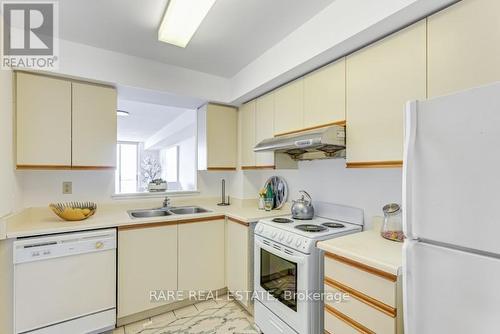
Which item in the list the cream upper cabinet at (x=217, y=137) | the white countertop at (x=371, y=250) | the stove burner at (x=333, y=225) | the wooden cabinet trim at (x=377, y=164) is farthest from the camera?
the cream upper cabinet at (x=217, y=137)

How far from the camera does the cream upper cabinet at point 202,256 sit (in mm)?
2376

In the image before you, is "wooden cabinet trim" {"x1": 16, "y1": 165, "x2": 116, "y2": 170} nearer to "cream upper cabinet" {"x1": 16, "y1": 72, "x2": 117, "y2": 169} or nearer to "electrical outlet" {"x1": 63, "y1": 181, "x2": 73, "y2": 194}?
"cream upper cabinet" {"x1": 16, "y1": 72, "x2": 117, "y2": 169}

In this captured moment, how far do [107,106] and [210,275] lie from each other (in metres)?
1.96

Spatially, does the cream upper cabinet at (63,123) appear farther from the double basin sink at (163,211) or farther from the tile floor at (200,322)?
the tile floor at (200,322)

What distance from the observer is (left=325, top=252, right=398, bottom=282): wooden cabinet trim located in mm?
1163

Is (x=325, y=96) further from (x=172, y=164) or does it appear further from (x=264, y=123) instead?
(x=172, y=164)

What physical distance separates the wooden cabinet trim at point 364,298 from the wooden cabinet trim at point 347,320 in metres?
0.13

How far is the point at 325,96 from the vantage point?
189cm

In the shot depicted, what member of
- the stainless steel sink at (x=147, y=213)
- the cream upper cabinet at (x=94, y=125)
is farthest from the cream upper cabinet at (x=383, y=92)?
the cream upper cabinet at (x=94, y=125)

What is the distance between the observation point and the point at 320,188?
7.67ft

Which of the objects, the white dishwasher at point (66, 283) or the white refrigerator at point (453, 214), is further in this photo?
the white dishwasher at point (66, 283)

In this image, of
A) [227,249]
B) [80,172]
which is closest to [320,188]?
[227,249]

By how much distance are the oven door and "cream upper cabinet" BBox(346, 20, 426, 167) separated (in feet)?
2.62

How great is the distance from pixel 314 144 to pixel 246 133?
1.29 m
